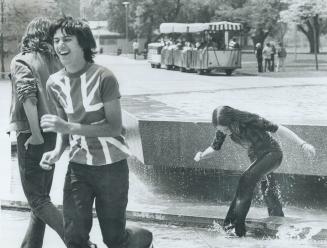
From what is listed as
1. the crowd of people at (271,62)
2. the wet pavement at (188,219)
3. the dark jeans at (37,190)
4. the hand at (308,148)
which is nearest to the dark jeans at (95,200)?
the dark jeans at (37,190)

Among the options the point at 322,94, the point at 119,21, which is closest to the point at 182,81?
the point at 322,94

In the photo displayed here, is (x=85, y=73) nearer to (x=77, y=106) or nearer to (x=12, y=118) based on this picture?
(x=77, y=106)

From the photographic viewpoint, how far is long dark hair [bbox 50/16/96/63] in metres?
3.49

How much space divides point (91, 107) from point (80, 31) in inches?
14.3

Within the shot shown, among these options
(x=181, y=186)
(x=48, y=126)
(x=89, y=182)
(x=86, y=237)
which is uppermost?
(x=48, y=126)

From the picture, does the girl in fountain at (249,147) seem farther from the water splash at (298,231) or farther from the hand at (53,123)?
the hand at (53,123)

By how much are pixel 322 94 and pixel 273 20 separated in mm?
3792

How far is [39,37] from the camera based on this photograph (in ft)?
14.0

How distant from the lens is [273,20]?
11.1 metres

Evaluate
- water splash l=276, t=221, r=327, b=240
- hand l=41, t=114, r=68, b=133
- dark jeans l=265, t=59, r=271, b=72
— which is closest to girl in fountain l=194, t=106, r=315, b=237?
water splash l=276, t=221, r=327, b=240

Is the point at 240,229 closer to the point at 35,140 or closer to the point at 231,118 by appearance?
the point at 231,118

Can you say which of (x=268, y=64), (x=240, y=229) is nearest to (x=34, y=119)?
(x=240, y=229)

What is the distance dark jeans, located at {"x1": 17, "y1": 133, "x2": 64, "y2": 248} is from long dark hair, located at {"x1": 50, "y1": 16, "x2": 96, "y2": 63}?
90 centimetres

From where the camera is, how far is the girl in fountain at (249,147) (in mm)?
5277
